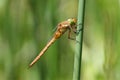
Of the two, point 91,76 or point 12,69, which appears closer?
point 91,76

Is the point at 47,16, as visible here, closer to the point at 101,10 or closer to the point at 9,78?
the point at 101,10

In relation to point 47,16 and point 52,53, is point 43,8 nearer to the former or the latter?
point 47,16

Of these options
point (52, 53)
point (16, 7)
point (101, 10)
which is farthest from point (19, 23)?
point (101, 10)

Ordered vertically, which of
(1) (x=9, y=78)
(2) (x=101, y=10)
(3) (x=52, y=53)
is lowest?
(1) (x=9, y=78)

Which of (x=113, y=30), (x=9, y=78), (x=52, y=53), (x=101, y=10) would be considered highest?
(x=101, y=10)

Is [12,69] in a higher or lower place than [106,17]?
lower

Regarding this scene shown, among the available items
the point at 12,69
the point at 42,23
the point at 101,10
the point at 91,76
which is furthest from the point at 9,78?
the point at 101,10
